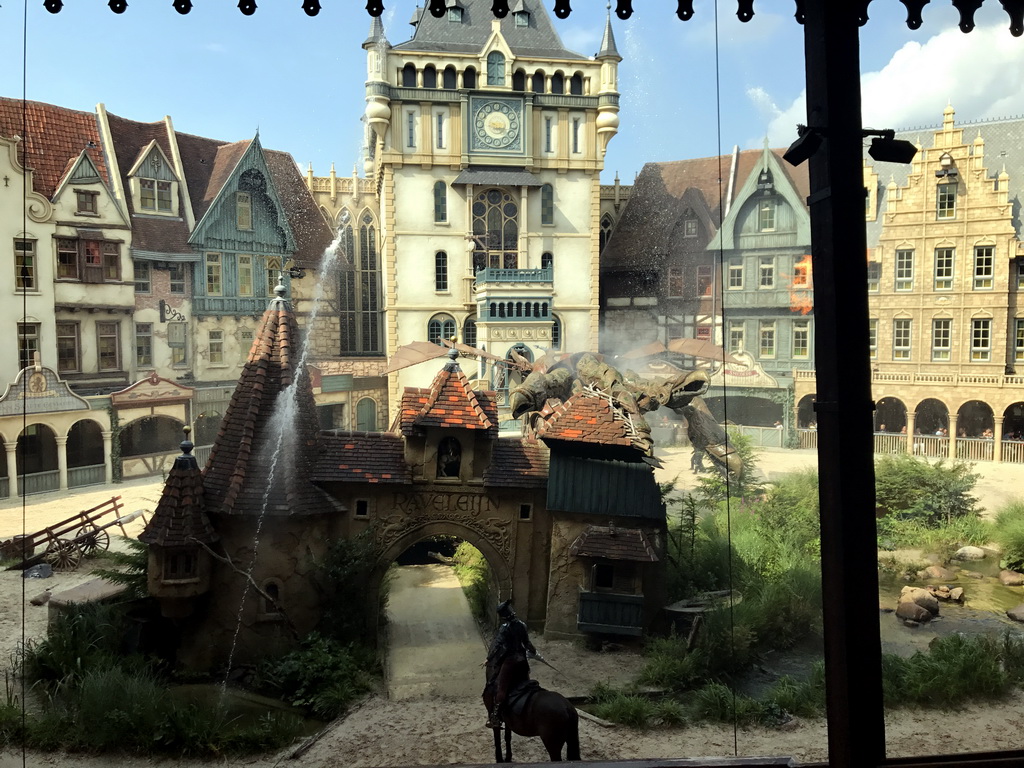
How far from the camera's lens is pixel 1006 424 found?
24.6 meters

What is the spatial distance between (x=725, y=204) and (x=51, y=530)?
75.5 feet

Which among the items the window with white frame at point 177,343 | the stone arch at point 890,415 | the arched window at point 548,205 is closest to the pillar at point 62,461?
the window with white frame at point 177,343

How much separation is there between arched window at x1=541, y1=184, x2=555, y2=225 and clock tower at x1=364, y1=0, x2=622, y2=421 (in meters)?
0.03

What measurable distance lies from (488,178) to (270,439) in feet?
44.0

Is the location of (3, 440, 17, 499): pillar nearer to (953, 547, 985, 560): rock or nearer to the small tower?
the small tower

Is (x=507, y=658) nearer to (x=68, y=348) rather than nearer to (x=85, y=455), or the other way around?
(x=68, y=348)

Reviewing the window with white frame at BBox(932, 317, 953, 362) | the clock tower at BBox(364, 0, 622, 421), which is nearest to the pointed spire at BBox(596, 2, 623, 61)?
the clock tower at BBox(364, 0, 622, 421)

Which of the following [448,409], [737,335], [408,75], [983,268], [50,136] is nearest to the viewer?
[448,409]

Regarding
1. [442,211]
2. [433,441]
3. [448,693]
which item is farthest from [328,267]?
[448,693]

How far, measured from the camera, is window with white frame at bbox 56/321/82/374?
1680 cm

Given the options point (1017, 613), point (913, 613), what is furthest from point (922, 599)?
point (1017, 613)

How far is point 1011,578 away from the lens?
16.5 meters

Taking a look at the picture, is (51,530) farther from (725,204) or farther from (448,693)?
(725,204)

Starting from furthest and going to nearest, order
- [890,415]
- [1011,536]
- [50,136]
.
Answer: [890,415] → [50,136] → [1011,536]
